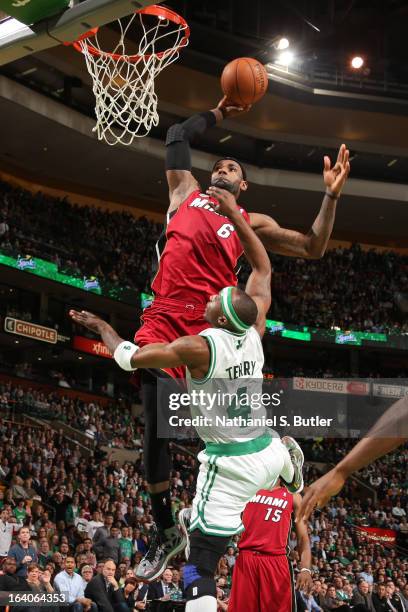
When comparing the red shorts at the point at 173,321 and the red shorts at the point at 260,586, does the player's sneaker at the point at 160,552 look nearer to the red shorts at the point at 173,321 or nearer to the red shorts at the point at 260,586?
the red shorts at the point at 173,321

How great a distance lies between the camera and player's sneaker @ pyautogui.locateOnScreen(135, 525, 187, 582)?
535 cm

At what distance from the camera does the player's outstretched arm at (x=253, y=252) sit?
5.25 m

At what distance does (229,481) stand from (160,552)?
0.88m

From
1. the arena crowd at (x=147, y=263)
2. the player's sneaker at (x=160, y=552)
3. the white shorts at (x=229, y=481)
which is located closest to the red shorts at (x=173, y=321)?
the white shorts at (x=229, y=481)

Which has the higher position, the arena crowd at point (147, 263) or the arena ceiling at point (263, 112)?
the arena ceiling at point (263, 112)

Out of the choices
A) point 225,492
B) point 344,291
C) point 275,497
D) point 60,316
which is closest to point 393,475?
point 344,291

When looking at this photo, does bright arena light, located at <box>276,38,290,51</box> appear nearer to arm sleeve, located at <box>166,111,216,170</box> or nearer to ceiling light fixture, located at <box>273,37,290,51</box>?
ceiling light fixture, located at <box>273,37,290,51</box>

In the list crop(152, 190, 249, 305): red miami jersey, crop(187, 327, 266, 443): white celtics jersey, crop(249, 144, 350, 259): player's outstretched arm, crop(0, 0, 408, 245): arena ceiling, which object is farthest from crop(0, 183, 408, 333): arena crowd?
crop(187, 327, 266, 443): white celtics jersey

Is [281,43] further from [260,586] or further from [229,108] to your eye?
[260,586]

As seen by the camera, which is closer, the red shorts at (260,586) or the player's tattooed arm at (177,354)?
the player's tattooed arm at (177,354)

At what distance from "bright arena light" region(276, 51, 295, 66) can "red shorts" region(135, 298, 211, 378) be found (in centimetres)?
2063

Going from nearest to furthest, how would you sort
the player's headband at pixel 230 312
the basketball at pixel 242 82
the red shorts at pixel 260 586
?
1. the player's headband at pixel 230 312
2. the basketball at pixel 242 82
3. the red shorts at pixel 260 586

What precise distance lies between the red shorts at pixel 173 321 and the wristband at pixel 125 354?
493 mm

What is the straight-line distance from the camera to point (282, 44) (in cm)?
2450
